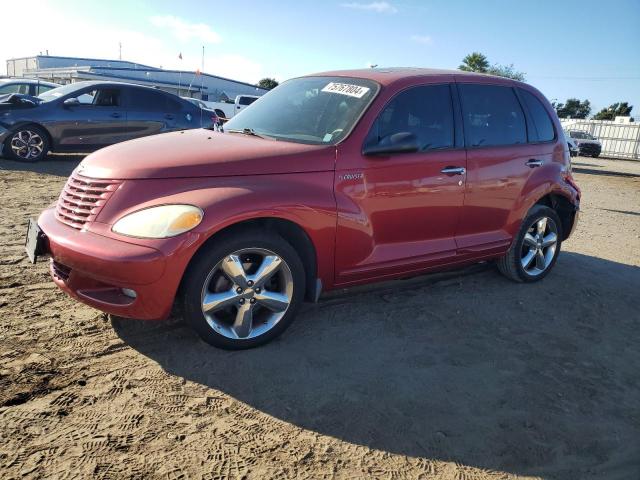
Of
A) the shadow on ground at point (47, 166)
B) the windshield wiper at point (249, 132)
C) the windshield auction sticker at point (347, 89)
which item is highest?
the windshield auction sticker at point (347, 89)

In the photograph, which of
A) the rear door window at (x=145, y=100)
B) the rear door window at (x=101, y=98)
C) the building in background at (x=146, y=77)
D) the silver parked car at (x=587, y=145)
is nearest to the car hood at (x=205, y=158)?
the rear door window at (x=101, y=98)

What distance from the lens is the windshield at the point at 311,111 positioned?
3902mm

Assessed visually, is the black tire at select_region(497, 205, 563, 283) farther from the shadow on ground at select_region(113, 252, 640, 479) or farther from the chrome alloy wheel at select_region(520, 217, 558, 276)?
the shadow on ground at select_region(113, 252, 640, 479)

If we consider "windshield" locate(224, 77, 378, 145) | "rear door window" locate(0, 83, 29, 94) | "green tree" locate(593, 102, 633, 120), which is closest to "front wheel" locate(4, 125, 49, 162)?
"rear door window" locate(0, 83, 29, 94)

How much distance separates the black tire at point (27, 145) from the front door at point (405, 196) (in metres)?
8.22

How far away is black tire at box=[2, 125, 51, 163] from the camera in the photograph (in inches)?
383

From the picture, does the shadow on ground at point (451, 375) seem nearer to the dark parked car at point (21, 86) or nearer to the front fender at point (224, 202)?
the front fender at point (224, 202)

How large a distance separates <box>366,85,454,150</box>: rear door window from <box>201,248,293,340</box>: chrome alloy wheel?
3.89 ft

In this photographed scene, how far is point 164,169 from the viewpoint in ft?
10.5

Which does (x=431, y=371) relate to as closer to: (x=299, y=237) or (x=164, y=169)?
(x=299, y=237)

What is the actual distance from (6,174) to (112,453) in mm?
8002

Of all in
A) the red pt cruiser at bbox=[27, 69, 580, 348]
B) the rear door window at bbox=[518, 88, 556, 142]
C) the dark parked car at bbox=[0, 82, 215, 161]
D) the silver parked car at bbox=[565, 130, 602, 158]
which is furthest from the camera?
the silver parked car at bbox=[565, 130, 602, 158]

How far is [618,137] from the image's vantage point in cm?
3747

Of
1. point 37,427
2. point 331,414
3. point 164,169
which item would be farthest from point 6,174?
point 331,414
